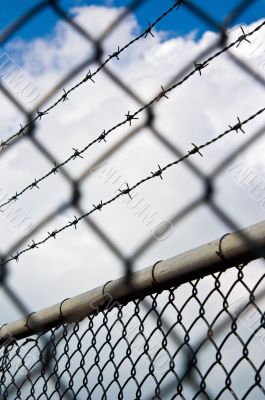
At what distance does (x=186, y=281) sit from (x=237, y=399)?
13.5 inches

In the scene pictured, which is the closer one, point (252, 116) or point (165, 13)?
point (252, 116)

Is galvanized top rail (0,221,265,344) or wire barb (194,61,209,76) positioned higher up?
wire barb (194,61,209,76)

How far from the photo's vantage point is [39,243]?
7.14 feet

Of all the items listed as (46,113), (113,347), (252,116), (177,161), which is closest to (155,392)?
(113,347)

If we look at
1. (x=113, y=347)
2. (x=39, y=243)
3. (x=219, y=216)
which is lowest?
(x=113, y=347)

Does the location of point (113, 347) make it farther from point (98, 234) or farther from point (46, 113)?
point (46, 113)

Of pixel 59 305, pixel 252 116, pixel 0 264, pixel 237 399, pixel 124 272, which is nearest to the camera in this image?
pixel 237 399

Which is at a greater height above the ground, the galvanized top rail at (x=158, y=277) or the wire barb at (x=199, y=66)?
the wire barb at (x=199, y=66)

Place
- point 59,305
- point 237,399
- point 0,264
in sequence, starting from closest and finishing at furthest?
1. point 237,399
2. point 59,305
3. point 0,264

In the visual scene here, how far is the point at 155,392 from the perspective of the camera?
163cm

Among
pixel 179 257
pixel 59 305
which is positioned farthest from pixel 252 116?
pixel 59 305

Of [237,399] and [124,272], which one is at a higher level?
[124,272]

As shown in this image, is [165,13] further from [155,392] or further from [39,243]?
[155,392]

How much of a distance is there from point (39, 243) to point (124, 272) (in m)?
0.50
